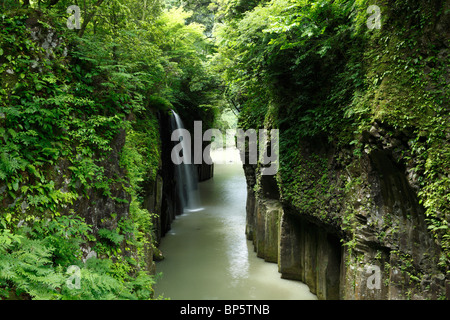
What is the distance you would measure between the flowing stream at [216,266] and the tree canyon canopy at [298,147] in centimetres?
179

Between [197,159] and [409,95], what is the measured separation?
2324 cm

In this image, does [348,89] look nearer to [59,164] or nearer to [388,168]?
[388,168]

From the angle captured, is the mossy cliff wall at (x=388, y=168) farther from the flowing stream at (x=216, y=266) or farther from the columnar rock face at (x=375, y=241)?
the flowing stream at (x=216, y=266)

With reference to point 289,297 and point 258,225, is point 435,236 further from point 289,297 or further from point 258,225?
point 258,225

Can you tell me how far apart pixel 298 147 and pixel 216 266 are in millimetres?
6129

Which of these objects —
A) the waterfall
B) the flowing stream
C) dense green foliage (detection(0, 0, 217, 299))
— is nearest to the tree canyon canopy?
dense green foliage (detection(0, 0, 217, 299))

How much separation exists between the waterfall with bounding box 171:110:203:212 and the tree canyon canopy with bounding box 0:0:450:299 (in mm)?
10676

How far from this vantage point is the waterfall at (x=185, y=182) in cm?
2005

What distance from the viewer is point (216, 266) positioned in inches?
466

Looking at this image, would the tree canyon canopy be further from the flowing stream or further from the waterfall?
the waterfall

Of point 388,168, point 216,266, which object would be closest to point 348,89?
point 388,168

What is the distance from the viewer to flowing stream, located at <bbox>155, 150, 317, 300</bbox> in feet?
32.0

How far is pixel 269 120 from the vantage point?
1137 centimetres
